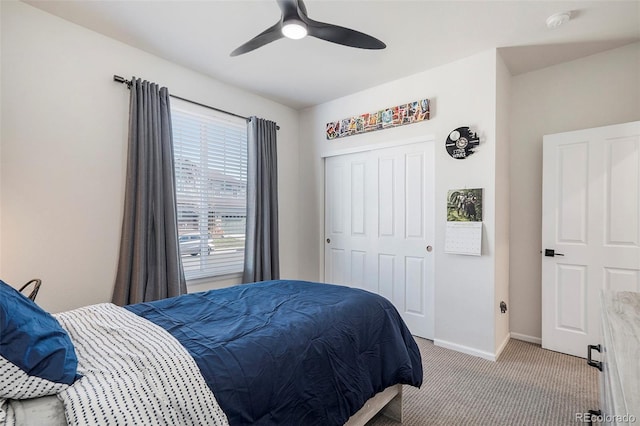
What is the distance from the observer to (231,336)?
1246 millimetres

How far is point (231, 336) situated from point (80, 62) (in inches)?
99.8

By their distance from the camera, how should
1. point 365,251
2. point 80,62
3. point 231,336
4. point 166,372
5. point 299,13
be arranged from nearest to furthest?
1. point 166,372
2. point 231,336
3. point 299,13
4. point 80,62
5. point 365,251

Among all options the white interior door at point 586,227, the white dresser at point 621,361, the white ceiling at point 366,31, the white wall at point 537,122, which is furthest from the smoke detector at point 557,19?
the white dresser at point 621,361

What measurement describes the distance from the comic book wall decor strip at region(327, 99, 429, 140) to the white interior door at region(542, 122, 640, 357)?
119 cm

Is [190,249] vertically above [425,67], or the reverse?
[425,67]

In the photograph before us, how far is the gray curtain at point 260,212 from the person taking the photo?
3.52 metres

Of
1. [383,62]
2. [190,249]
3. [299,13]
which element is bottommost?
[190,249]

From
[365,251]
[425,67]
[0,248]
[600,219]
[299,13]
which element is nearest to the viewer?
[299,13]

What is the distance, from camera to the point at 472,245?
2740mm

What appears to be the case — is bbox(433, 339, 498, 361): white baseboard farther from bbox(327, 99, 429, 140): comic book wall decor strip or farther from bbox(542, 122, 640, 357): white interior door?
bbox(327, 99, 429, 140): comic book wall decor strip

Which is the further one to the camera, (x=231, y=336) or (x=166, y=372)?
(x=231, y=336)

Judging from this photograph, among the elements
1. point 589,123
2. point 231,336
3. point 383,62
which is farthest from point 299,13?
point 589,123

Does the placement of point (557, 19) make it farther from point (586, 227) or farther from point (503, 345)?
point (503, 345)

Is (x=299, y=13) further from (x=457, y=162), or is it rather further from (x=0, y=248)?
(x=0, y=248)
